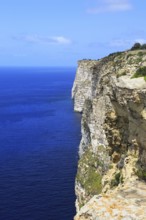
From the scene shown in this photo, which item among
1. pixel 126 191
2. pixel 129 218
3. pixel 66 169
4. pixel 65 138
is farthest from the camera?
pixel 65 138

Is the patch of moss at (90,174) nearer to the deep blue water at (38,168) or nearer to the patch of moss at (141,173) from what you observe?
the deep blue water at (38,168)

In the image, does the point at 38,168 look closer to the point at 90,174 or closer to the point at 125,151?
the point at 90,174

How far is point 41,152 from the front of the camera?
12325 cm

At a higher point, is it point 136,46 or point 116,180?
point 136,46

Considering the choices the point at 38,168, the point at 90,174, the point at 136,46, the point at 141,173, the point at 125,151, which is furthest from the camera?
the point at 38,168

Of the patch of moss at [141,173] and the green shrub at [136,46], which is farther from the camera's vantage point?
the green shrub at [136,46]

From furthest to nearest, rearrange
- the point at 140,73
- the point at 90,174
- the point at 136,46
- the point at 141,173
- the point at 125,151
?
the point at 136,46 < the point at 90,174 < the point at 125,151 < the point at 140,73 < the point at 141,173

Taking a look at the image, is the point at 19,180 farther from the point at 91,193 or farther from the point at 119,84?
the point at 119,84

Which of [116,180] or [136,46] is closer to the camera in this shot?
[116,180]

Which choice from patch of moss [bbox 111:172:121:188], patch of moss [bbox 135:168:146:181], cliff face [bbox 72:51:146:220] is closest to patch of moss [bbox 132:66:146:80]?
cliff face [bbox 72:51:146:220]

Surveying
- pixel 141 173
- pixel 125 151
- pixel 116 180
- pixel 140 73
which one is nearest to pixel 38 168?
pixel 116 180

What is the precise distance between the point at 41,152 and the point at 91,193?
6923 cm

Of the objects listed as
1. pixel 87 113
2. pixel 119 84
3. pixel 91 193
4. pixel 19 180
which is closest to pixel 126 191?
pixel 119 84

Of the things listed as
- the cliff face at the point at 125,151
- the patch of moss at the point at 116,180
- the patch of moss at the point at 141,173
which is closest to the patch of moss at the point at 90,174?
the patch of moss at the point at 116,180
